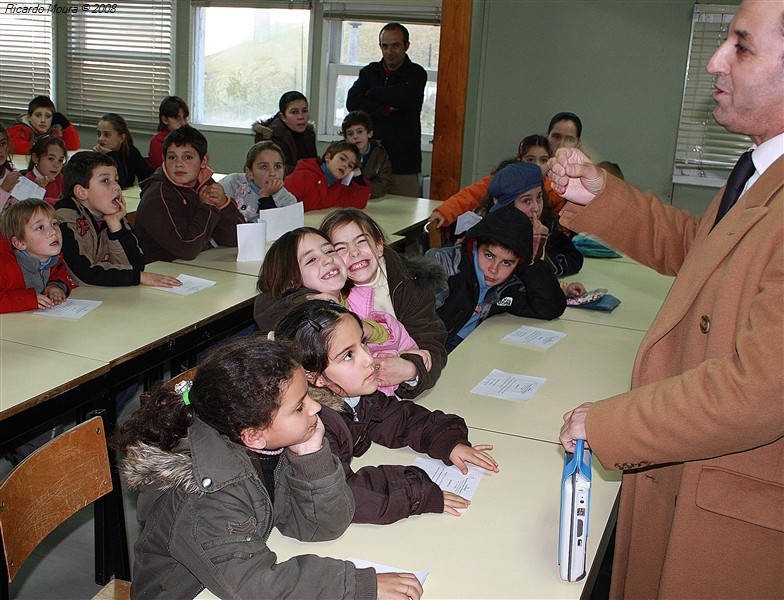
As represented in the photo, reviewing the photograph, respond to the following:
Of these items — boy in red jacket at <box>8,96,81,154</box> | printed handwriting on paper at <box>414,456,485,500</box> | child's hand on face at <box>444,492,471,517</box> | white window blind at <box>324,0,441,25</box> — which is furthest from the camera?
white window blind at <box>324,0,441,25</box>

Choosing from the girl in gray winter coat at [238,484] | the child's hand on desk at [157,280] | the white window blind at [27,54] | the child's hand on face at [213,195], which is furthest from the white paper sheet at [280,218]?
the white window blind at [27,54]

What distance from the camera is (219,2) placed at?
7.12 m

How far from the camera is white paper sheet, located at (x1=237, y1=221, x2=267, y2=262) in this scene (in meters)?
3.60

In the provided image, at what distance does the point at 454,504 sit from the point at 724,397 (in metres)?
0.60

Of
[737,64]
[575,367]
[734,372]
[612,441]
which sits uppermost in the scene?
[737,64]

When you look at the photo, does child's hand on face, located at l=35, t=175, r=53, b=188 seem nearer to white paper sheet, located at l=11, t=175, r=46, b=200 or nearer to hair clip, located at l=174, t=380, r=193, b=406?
white paper sheet, located at l=11, t=175, r=46, b=200

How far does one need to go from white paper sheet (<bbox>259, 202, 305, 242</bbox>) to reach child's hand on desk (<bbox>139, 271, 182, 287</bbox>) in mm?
848

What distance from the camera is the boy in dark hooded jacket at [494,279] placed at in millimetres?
2836

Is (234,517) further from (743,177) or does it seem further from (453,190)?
(453,190)

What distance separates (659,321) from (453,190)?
14.8 feet

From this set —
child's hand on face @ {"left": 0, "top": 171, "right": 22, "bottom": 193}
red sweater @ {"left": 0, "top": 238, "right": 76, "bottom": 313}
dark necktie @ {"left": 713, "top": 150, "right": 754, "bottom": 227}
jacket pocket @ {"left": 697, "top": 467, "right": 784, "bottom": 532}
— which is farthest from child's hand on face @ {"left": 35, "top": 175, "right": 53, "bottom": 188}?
jacket pocket @ {"left": 697, "top": 467, "right": 784, "bottom": 532}

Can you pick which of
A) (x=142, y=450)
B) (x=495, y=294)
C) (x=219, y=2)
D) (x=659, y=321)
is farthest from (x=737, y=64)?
(x=219, y=2)

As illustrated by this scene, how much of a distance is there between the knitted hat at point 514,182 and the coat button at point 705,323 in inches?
86.1

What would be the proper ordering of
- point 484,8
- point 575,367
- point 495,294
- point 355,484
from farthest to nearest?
point 484,8
point 495,294
point 575,367
point 355,484
